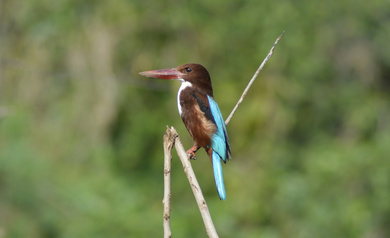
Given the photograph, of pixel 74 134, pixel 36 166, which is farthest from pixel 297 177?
pixel 36 166

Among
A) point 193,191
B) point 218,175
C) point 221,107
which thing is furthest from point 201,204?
point 221,107

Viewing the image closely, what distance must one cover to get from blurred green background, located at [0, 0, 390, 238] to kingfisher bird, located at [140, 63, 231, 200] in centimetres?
618

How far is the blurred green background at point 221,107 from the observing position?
32.1 feet

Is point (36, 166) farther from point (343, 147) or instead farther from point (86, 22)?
point (343, 147)

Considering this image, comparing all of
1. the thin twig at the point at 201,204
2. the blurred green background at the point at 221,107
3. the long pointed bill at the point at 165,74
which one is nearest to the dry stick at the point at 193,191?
the thin twig at the point at 201,204

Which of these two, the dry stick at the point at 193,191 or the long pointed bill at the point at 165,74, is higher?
the long pointed bill at the point at 165,74

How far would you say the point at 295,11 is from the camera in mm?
11547

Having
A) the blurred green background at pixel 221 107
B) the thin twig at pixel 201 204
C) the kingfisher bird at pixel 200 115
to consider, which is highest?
the kingfisher bird at pixel 200 115

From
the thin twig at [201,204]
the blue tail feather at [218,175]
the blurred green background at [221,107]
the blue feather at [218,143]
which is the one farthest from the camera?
the blurred green background at [221,107]

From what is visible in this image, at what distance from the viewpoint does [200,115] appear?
8.70ft

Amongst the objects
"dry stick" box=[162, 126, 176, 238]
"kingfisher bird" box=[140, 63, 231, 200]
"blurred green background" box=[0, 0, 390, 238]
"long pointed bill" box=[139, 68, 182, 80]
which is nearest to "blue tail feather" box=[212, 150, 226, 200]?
"kingfisher bird" box=[140, 63, 231, 200]

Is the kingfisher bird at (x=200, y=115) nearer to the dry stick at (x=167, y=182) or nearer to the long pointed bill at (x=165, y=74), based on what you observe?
the long pointed bill at (x=165, y=74)

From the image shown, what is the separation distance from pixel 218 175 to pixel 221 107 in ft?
26.9

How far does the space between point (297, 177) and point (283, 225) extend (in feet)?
2.65
